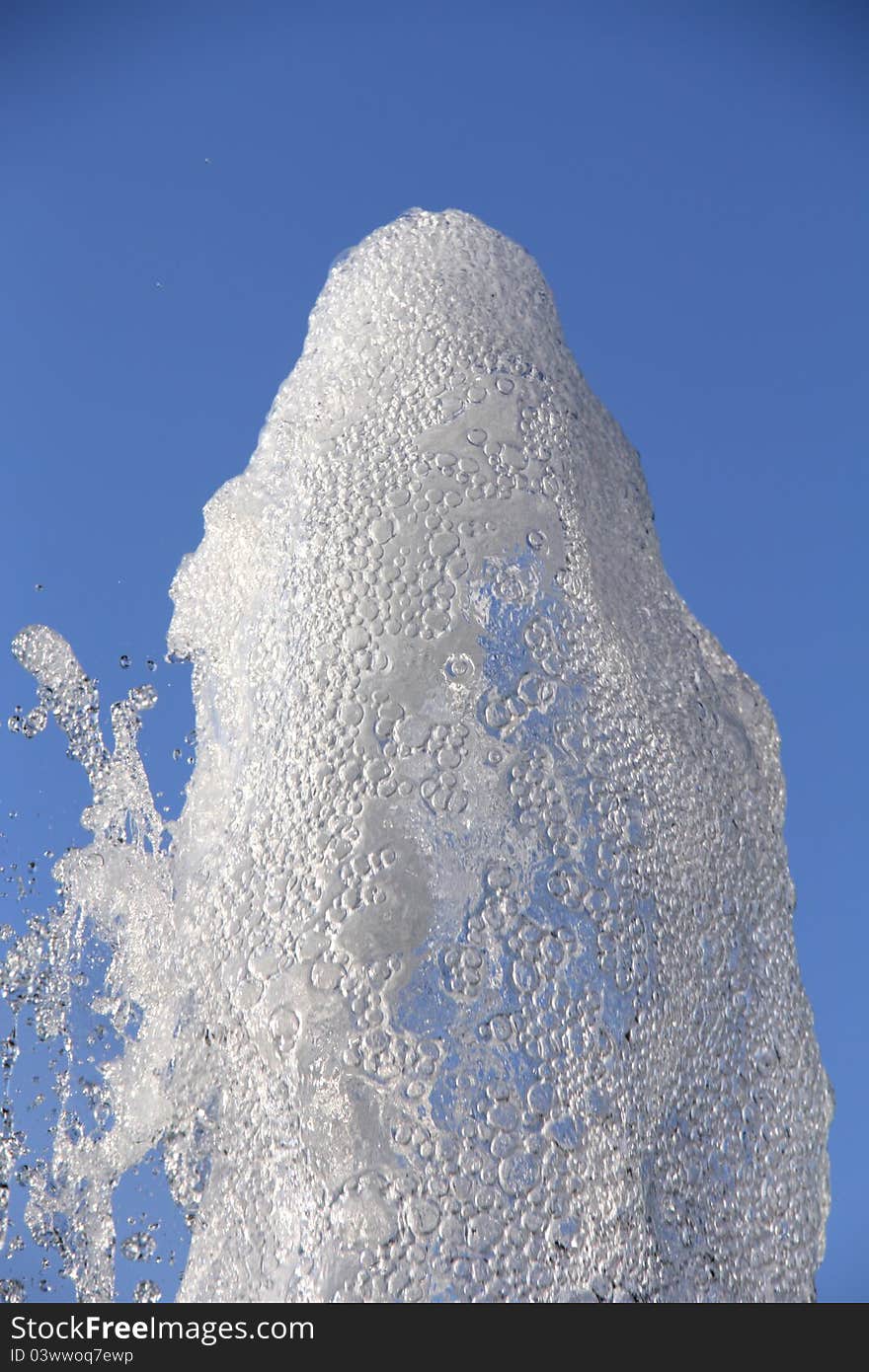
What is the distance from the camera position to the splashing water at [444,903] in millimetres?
800

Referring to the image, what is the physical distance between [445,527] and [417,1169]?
377 millimetres

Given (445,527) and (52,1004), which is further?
(52,1004)

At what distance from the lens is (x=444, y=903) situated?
2.71ft

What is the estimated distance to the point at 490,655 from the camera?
882mm

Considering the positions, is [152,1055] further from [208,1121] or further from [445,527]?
[445,527]

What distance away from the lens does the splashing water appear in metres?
0.80

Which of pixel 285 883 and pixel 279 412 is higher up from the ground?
pixel 279 412

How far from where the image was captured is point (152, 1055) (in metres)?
0.95
